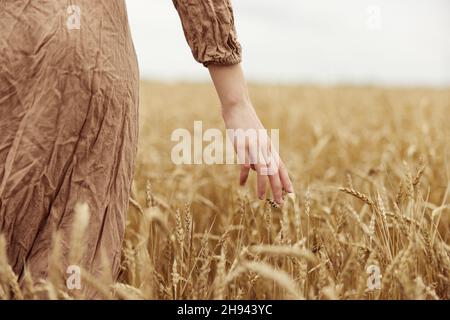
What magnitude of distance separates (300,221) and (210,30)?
0.53 metres

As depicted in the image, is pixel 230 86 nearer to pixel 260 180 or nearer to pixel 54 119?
pixel 260 180

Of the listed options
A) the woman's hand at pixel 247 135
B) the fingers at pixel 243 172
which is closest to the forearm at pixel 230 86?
the woman's hand at pixel 247 135

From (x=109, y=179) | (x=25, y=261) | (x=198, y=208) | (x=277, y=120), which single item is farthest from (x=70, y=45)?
(x=277, y=120)

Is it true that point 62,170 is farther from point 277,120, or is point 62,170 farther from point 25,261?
point 277,120

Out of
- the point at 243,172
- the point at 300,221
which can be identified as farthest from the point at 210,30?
the point at 300,221

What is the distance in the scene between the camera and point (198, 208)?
2.16 metres

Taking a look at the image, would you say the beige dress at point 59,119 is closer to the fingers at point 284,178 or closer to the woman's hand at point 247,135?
the woman's hand at point 247,135

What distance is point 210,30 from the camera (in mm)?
1084

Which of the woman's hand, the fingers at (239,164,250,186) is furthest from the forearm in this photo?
the fingers at (239,164,250,186)

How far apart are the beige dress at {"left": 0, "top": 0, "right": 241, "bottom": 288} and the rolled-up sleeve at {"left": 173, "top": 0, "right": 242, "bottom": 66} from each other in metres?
0.12

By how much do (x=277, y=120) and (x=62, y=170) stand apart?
3.84 meters

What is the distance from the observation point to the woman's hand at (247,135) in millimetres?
1052
